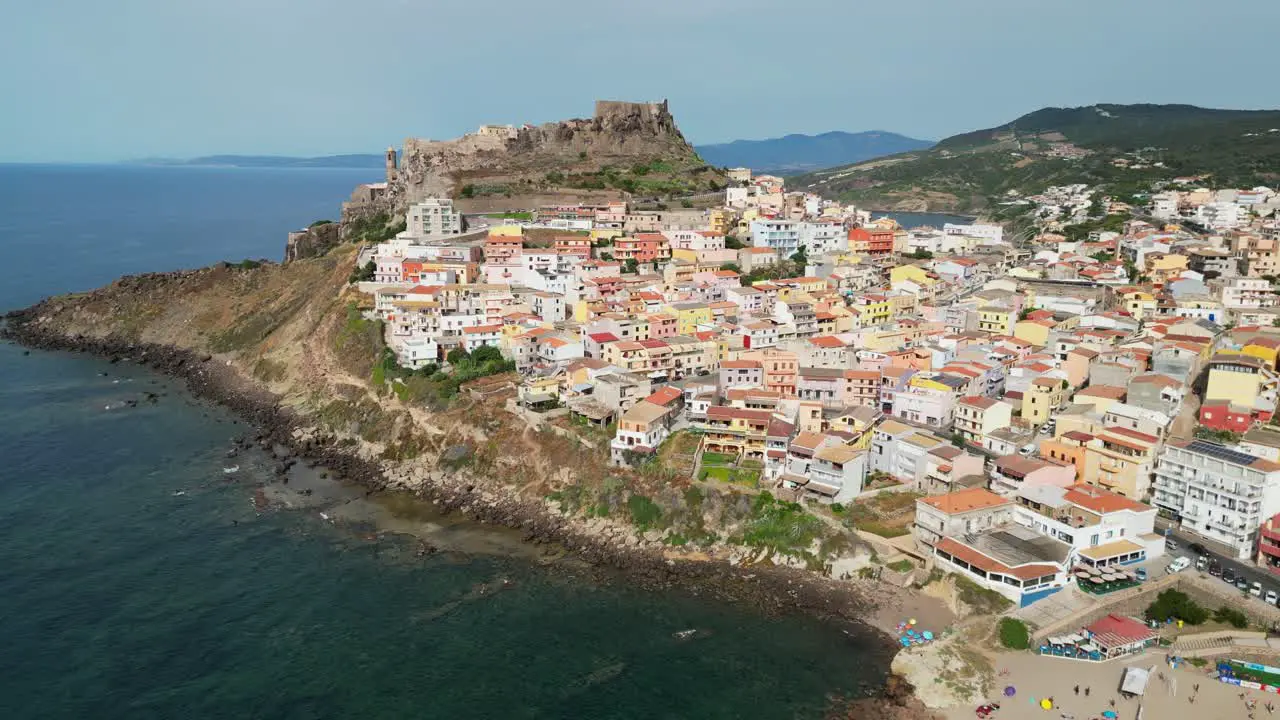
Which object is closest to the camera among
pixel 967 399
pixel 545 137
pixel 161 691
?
pixel 161 691

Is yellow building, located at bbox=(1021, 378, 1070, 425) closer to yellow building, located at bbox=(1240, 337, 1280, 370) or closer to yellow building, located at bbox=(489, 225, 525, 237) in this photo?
yellow building, located at bbox=(1240, 337, 1280, 370)

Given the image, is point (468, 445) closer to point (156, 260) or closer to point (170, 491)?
point (170, 491)

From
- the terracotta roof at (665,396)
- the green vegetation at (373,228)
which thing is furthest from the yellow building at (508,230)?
the terracotta roof at (665,396)

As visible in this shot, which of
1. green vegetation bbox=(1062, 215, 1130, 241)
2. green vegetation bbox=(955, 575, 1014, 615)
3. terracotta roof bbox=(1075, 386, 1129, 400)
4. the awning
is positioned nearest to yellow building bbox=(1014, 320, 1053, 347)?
terracotta roof bbox=(1075, 386, 1129, 400)

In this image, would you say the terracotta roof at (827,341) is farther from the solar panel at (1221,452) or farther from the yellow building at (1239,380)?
the solar panel at (1221,452)

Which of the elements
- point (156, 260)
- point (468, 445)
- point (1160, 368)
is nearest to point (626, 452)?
point (468, 445)

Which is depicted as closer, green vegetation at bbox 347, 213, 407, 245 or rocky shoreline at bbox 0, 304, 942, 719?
rocky shoreline at bbox 0, 304, 942, 719
